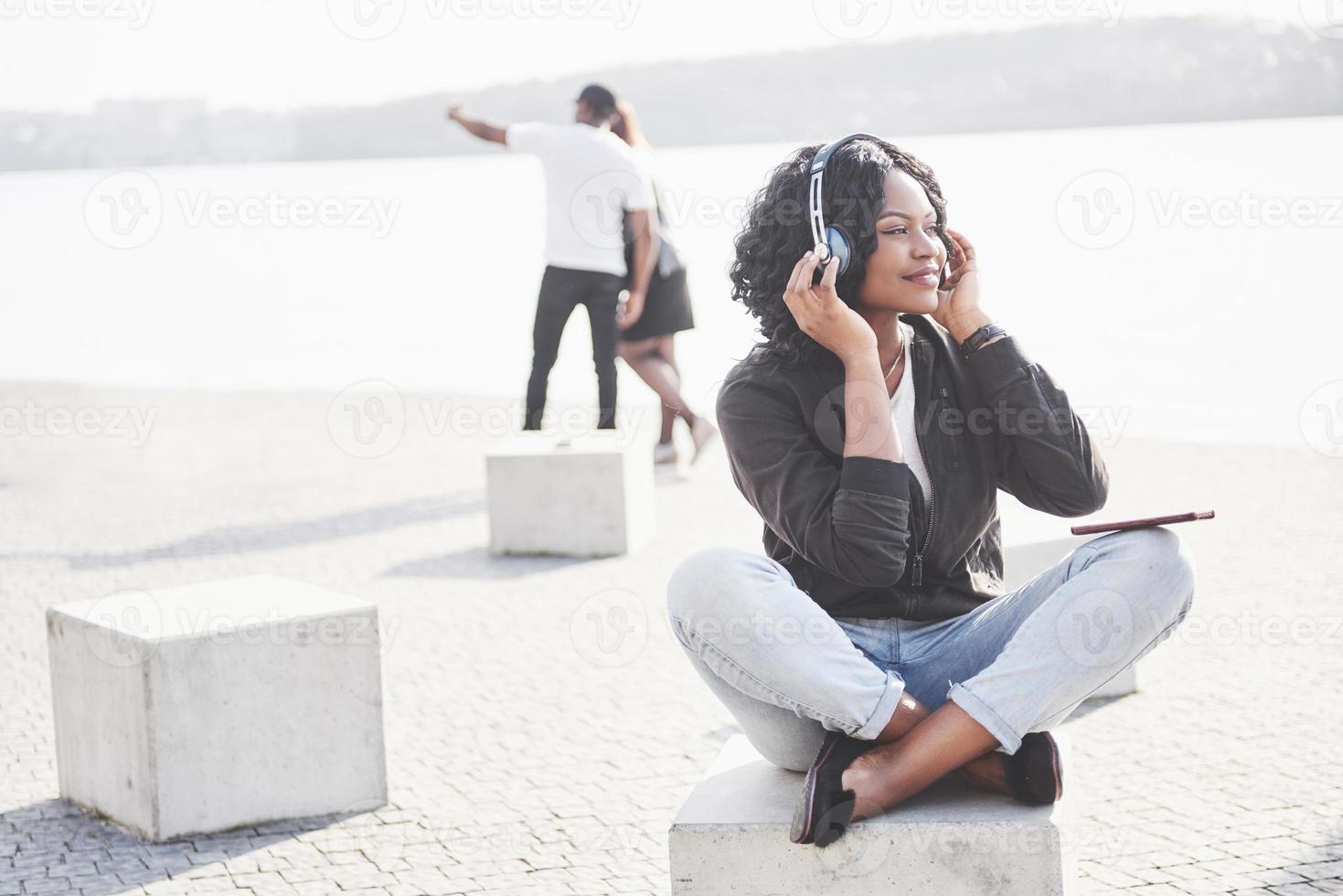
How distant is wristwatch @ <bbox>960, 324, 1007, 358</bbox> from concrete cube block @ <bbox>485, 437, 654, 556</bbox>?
4.52m

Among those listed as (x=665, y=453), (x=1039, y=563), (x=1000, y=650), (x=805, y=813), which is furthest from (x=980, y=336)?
(x=665, y=453)

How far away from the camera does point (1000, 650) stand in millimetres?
3023

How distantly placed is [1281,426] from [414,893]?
8215mm

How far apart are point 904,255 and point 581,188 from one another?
220 inches

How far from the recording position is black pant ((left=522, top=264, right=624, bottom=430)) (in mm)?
8500

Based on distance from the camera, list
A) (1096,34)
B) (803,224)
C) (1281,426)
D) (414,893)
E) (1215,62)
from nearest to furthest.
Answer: (803,224) < (414,893) < (1281,426) < (1215,62) < (1096,34)

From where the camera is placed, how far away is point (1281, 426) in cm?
1042

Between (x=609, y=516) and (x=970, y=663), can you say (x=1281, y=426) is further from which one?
(x=970, y=663)

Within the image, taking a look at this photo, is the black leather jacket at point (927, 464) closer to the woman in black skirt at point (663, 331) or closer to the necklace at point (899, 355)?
the necklace at point (899, 355)

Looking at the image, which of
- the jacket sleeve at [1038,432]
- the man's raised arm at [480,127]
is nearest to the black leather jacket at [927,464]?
the jacket sleeve at [1038,432]

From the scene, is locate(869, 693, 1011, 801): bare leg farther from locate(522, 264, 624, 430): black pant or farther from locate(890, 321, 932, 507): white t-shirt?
locate(522, 264, 624, 430): black pant

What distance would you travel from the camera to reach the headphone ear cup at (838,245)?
3.15m

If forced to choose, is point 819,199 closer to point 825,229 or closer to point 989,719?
point 825,229

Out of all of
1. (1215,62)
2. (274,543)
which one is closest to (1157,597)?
(274,543)
